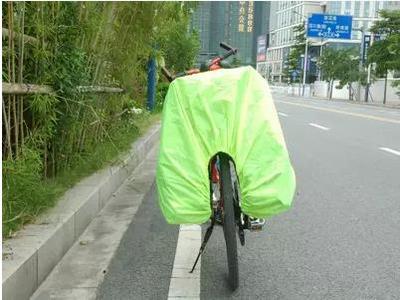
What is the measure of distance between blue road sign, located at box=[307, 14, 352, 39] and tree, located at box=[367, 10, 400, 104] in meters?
8.49

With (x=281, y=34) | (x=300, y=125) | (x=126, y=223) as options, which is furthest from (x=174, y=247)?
(x=281, y=34)

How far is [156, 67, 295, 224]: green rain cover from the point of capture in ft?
11.5

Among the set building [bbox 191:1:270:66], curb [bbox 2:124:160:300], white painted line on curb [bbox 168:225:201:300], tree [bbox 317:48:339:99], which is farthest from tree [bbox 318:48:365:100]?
white painted line on curb [bbox 168:225:201:300]

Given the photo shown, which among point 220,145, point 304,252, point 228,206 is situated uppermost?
point 220,145

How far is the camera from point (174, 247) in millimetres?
4637

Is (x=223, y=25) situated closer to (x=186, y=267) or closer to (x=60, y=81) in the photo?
(x=60, y=81)

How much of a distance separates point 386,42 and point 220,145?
40.6 m

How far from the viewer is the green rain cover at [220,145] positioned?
350cm

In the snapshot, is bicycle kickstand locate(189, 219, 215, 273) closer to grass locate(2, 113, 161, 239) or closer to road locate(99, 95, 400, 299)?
road locate(99, 95, 400, 299)

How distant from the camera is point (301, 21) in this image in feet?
328

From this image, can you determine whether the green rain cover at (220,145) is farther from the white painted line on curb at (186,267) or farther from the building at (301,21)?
the building at (301,21)

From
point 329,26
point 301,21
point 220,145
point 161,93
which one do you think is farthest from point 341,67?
point 220,145

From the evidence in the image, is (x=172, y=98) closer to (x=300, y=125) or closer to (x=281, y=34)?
(x=300, y=125)

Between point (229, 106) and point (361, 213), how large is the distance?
278cm
